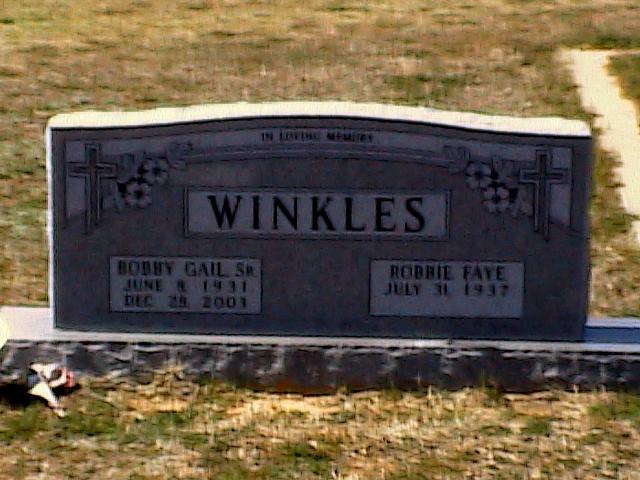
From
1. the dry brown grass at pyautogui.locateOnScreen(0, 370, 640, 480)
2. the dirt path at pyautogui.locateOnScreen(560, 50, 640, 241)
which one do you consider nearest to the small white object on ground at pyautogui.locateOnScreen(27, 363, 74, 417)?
the dry brown grass at pyautogui.locateOnScreen(0, 370, 640, 480)

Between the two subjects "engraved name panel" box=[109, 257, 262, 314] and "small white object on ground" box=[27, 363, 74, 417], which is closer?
"small white object on ground" box=[27, 363, 74, 417]

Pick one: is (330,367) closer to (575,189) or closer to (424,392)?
(424,392)

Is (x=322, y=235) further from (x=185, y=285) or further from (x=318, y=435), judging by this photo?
(x=318, y=435)

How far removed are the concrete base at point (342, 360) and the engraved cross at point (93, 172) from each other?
56 cm

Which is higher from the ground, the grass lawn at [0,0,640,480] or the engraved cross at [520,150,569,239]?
the engraved cross at [520,150,569,239]

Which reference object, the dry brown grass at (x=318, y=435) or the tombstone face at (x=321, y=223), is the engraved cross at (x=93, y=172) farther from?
the dry brown grass at (x=318, y=435)

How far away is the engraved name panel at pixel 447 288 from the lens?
20.8ft

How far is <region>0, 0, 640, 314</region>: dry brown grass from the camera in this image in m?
11.3

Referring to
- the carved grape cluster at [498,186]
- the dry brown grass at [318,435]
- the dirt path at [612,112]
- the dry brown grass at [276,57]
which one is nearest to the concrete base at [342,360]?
the dry brown grass at [318,435]

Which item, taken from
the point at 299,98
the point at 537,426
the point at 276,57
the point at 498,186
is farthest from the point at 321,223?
the point at 276,57

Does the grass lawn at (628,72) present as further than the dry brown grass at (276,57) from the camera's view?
Yes

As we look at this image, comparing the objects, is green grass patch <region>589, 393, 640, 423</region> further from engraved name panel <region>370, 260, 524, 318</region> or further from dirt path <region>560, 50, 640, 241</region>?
dirt path <region>560, 50, 640, 241</region>

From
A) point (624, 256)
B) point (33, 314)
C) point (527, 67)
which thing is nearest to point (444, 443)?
point (33, 314)

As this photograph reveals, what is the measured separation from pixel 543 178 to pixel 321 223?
91 cm
